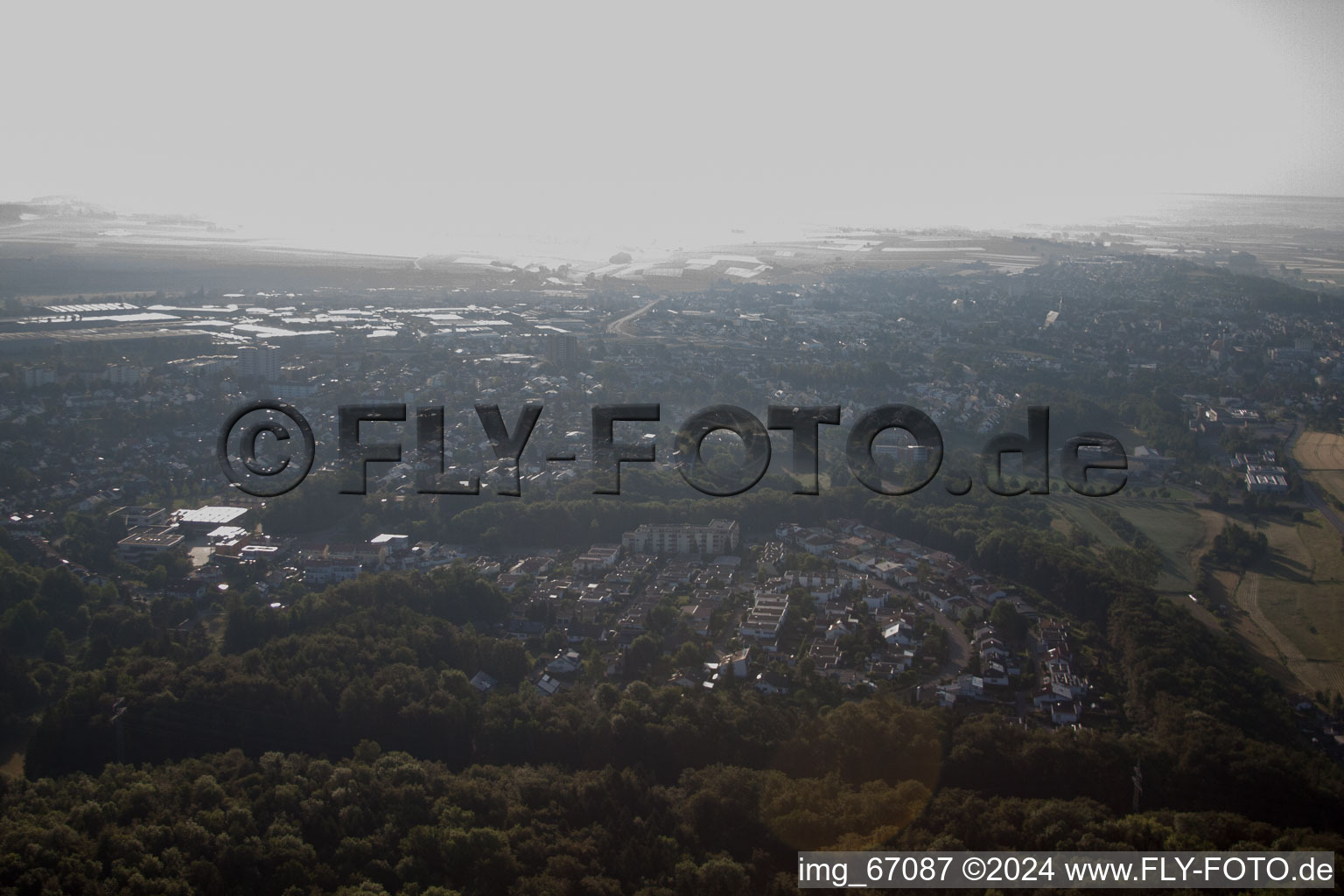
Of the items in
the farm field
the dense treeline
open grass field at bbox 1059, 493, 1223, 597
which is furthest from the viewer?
the farm field

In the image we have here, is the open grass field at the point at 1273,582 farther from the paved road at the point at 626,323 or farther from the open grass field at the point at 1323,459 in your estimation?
the paved road at the point at 626,323

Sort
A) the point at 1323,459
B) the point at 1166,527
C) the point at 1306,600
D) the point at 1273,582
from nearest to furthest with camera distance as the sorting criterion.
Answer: the point at 1306,600 → the point at 1273,582 → the point at 1166,527 → the point at 1323,459

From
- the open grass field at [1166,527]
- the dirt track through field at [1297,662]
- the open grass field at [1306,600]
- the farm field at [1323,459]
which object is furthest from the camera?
the farm field at [1323,459]

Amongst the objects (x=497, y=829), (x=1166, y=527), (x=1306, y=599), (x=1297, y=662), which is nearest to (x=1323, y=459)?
(x=1166, y=527)

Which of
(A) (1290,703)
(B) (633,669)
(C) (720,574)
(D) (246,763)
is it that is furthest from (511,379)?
(A) (1290,703)

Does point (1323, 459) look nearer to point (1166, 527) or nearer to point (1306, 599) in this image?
point (1166, 527)

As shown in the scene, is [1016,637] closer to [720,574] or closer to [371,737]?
[720,574]

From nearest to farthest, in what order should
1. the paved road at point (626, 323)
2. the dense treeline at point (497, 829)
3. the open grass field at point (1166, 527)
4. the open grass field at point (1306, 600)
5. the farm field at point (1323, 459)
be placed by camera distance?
the dense treeline at point (497, 829) → the open grass field at point (1306, 600) → the open grass field at point (1166, 527) → the farm field at point (1323, 459) → the paved road at point (626, 323)

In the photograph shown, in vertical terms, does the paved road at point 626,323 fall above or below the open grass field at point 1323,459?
above

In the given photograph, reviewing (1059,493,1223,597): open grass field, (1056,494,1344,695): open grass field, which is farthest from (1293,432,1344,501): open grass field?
(1059,493,1223,597): open grass field

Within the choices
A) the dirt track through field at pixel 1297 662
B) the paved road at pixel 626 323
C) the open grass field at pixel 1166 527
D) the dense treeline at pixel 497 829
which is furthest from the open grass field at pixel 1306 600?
the paved road at pixel 626 323

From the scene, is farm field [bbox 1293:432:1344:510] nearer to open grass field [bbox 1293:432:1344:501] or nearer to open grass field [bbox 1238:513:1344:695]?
open grass field [bbox 1293:432:1344:501]
